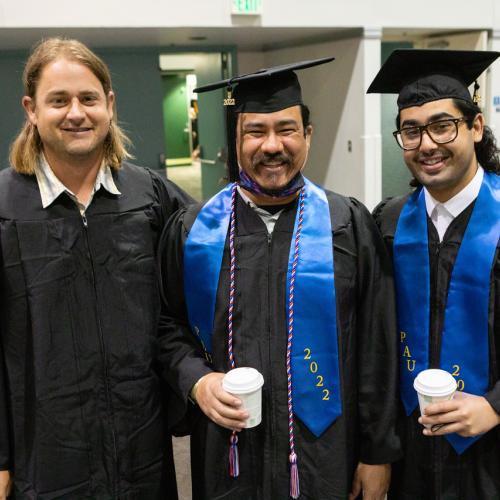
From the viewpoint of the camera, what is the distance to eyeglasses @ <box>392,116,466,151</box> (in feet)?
5.94

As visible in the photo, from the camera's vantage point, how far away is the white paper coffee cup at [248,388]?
155cm

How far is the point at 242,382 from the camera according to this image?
155 centimetres

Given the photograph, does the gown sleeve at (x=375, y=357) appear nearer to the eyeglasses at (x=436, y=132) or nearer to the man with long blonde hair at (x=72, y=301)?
the eyeglasses at (x=436, y=132)

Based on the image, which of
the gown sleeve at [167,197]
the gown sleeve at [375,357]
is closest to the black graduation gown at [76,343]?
the gown sleeve at [167,197]

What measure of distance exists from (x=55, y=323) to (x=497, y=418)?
138cm

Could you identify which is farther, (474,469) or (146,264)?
(146,264)

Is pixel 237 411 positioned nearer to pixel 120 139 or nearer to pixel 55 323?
pixel 55 323

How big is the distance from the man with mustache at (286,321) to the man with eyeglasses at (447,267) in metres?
0.10

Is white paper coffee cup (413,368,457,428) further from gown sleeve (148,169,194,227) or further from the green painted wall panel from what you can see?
the green painted wall panel

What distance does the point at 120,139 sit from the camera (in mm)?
2127
